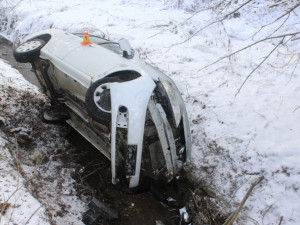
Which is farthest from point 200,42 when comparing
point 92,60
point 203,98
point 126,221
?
point 126,221

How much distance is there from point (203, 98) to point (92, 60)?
2230mm

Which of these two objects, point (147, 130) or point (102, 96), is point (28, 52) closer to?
point (102, 96)

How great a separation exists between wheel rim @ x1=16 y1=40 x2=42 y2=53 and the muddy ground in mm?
1288

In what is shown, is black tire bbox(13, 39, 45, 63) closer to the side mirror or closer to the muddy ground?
the muddy ground

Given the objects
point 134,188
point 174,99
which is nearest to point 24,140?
point 134,188

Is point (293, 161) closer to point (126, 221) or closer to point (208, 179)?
point (208, 179)

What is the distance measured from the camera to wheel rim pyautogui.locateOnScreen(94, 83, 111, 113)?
291 centimetres

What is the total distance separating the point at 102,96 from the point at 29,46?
1880 mm

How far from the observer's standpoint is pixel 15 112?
14.8 ft

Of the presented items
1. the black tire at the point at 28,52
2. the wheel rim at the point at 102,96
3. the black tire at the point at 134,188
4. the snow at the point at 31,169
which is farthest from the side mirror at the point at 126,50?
the snow at the point at 31,169

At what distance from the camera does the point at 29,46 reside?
392 cm

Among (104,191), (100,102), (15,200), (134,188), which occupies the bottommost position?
(104,191)

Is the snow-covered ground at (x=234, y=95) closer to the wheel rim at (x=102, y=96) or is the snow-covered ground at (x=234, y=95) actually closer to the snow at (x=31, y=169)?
the wheel rim at (x=102, y=96)

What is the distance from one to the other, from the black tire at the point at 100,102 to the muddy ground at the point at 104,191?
122 cm
